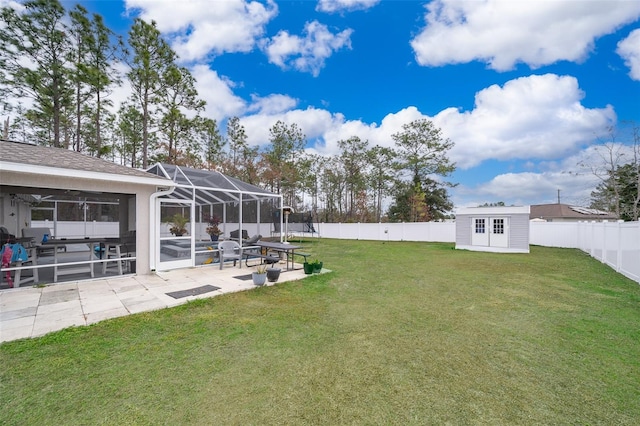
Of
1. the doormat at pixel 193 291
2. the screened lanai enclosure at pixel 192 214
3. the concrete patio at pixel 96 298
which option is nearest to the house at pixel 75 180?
the screened lanai enclosure at pixel 192 214

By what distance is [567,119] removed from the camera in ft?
45.1

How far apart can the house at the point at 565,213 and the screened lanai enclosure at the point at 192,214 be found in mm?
31315

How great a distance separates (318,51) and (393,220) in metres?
Result: 16.4

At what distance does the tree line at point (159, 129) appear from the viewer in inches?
512

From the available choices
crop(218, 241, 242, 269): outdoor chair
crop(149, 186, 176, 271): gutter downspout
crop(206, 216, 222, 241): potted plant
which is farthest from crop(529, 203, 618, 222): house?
crop(149, 186, 176, 271): gutter downspout

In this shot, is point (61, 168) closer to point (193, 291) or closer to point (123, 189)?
point (123, 189)

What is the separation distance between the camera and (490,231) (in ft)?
47.0

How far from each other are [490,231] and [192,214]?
1444 cm

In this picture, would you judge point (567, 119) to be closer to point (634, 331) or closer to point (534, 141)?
point (534, 141)

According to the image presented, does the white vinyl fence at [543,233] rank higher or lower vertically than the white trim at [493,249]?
higher

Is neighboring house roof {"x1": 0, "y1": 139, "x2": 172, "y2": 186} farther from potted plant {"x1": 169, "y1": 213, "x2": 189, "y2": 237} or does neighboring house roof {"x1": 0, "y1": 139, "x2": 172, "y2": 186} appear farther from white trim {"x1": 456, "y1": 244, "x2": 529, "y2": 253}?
white trim {"x1": 456, "y1": 244, "x2": 529, "y2": 253}

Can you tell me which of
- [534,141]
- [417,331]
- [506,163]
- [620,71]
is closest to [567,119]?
[620,71]

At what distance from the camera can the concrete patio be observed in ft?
12.6

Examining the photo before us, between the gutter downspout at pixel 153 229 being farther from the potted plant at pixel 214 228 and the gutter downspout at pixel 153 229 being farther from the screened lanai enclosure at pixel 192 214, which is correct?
the potted plant at pixel 214 228
